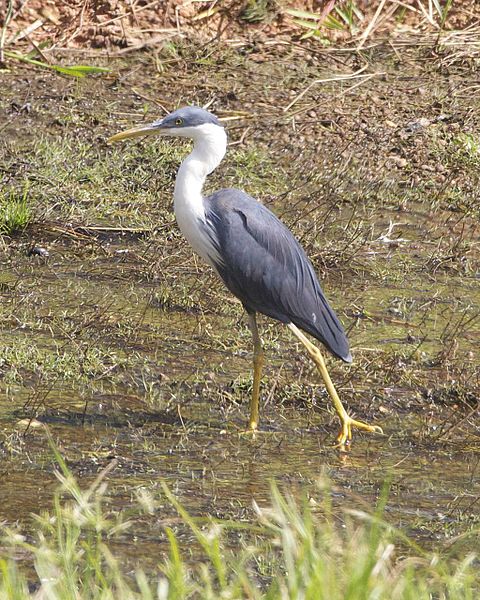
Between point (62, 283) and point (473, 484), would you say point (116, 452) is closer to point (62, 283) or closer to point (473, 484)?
point (473, 484)

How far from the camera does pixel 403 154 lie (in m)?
8.66

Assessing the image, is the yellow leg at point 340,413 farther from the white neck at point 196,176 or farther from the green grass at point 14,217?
the green grass at point 14,217

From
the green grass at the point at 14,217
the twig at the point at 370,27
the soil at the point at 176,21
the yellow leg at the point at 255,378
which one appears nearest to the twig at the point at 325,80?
the twig at the point at 370,27

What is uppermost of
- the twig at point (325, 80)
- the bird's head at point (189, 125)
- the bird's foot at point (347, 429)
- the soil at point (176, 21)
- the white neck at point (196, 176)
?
the bird's head at point (189, 125)

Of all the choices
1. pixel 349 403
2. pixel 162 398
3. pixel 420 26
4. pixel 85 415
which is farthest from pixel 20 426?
pixel 420 26

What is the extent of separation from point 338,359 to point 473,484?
1.27 metres

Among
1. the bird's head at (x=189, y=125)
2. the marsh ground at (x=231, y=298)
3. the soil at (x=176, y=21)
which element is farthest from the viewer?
the soil at (x=176, y=21)

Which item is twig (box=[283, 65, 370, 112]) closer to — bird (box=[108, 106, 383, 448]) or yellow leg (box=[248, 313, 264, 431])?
bird (box=[108, 106, 383, 448])

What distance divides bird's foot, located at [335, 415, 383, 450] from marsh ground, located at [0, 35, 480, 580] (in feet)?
0.20

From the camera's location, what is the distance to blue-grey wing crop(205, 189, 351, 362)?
5754 mm

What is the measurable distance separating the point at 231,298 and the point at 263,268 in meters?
1.04

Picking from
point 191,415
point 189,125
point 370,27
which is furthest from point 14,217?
point 370,27

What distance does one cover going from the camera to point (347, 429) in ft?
17.9

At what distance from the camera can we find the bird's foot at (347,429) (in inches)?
214
